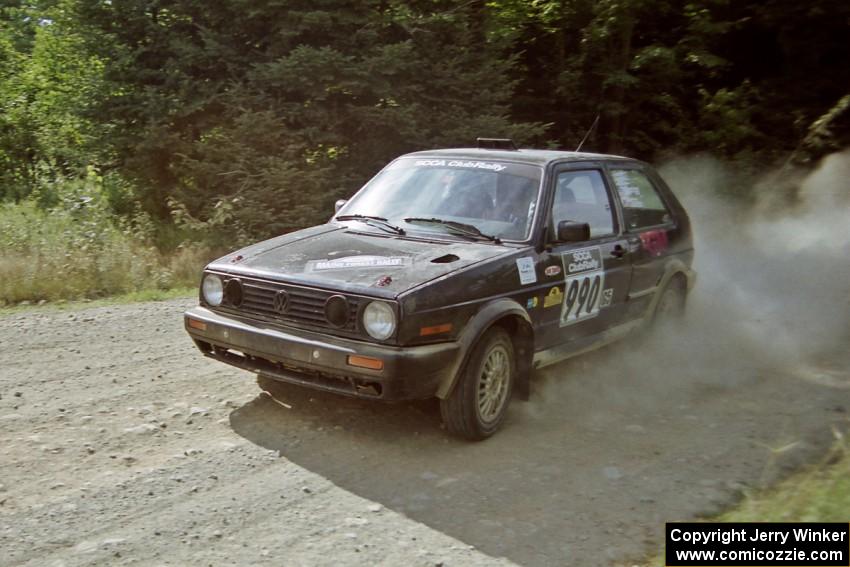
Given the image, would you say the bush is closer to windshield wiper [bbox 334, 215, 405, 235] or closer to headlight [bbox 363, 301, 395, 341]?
windshield wiper [bbox 334, 215, 405, 235]

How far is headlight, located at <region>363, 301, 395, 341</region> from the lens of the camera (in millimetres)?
4594

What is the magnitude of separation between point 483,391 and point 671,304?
3.10 meters

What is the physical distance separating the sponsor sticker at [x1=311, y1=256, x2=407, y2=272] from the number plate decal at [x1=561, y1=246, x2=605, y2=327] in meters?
1.34

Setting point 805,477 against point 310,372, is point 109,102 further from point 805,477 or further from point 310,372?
point 805,477

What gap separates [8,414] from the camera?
5117 mm

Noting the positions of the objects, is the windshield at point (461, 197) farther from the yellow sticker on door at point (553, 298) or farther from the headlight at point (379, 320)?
the headlight at point (379, 320)

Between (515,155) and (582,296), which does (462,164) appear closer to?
(515,155)

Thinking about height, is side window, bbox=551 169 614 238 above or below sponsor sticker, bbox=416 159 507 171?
below

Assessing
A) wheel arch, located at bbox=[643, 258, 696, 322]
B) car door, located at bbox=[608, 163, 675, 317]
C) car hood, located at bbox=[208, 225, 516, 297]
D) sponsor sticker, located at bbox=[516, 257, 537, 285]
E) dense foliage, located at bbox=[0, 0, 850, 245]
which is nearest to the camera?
car hood, located at bbox=[208, 225, 516, 297]

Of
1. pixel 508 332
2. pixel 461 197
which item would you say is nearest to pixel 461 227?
pixel 461 197

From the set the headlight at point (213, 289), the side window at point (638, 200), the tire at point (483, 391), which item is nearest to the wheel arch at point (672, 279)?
the side window at point (638, 200)

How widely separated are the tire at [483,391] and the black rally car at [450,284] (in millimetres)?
10

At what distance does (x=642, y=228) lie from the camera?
22.6 ft

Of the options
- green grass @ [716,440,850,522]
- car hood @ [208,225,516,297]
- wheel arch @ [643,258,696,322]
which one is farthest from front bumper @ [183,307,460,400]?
wheel arch @ [643,258,696,322]
